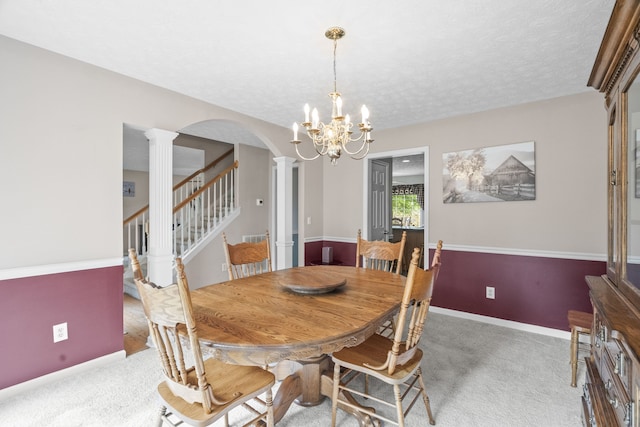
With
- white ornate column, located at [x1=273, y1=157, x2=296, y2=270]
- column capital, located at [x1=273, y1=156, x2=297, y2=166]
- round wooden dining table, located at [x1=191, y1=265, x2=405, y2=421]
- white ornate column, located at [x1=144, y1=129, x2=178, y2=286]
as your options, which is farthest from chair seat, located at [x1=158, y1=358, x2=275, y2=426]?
column capital, located at [x1=273, y1=156, x2=297, y2=166]

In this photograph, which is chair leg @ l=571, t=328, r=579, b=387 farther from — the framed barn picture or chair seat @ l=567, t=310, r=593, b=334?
the framed barn picture

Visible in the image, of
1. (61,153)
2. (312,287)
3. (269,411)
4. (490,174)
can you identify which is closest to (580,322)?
(490,174)

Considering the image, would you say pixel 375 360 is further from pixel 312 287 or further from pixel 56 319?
pixel 56 319

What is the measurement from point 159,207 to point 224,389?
80.1 inches

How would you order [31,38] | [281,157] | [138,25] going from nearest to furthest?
[138,25]
[31,38]
[281,157]

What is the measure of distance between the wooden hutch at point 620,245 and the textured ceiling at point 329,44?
22.0 inches

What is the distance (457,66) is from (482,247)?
2.05 m

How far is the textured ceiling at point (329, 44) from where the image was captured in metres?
1.76

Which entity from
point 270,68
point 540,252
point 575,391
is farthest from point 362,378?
point 270,68

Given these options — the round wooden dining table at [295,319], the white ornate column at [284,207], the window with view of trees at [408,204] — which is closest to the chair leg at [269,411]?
the round wooden dining table at [295,319]

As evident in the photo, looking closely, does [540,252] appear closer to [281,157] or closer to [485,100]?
[485,100]

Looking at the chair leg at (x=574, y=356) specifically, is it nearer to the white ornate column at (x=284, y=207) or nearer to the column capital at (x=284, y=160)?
the white ornate column at (x=284, y=207)

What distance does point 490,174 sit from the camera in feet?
11.4

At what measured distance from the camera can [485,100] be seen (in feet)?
10.4
